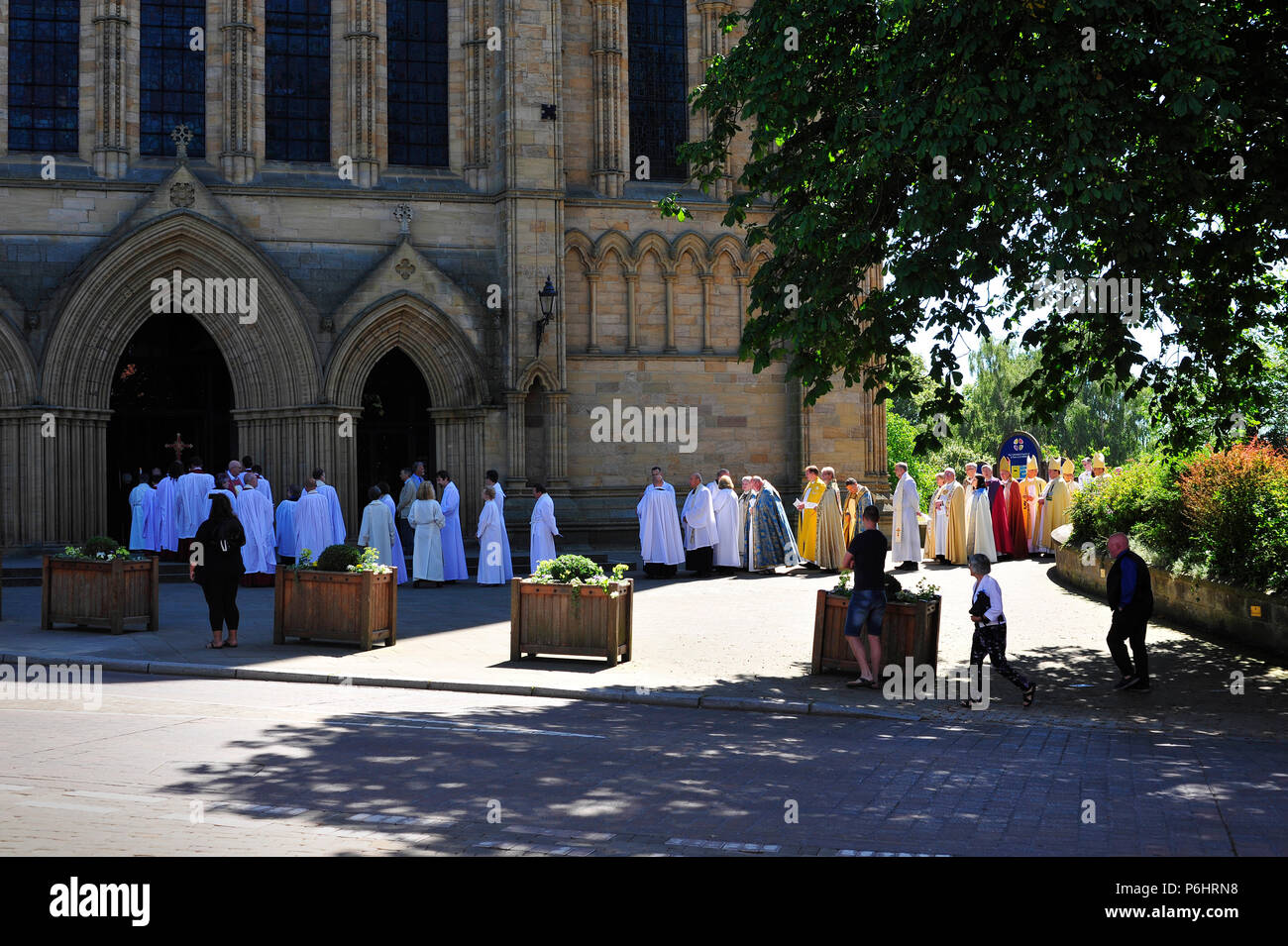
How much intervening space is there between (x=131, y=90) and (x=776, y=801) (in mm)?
21637

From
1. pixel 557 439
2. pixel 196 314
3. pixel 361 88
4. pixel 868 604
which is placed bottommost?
pixel 868 604

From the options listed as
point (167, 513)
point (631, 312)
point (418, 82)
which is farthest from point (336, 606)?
point (418, 82)

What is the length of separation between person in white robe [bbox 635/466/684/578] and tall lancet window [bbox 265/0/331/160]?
992 centimetres

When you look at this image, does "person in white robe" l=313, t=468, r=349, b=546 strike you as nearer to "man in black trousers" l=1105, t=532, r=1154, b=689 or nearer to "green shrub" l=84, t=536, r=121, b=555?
"green shrub" l=84, t=536, r=121, b=555

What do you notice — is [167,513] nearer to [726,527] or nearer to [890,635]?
[726,527]

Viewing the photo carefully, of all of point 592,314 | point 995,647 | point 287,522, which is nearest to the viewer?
point 995,647

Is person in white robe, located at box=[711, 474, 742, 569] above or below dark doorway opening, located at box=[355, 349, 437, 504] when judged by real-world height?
below

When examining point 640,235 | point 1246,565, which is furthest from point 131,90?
point 1246,565

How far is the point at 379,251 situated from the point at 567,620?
45.1 ft

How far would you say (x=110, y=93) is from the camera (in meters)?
23.6

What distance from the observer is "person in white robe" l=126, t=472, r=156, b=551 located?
22.5 m

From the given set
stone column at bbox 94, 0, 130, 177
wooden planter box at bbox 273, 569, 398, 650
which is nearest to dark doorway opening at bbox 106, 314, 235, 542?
stone column at bbox 94, 0, 130, 177

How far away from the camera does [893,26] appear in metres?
13.0

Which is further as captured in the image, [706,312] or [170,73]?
[706,312]
